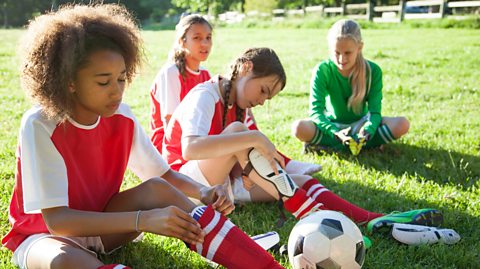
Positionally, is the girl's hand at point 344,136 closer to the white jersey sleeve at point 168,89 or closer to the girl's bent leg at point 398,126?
the girl's bent leg at point 398,126

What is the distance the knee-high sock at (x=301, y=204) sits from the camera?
9.24 feet

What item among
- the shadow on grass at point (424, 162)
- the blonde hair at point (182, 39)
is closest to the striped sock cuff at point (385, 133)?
the shadow on grass at point (424, 162)

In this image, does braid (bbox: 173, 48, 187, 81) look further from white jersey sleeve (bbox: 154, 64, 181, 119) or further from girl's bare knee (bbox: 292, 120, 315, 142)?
girl's bare knee (bbox: 292, 120, 315, 142)

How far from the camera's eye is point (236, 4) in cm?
4894

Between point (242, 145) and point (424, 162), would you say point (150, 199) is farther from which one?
point (424, 162)

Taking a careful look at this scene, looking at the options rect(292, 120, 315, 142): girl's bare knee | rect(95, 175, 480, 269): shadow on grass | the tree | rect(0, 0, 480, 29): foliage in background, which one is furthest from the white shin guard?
the tree

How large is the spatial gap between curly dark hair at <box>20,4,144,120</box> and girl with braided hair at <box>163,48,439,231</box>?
0.78m

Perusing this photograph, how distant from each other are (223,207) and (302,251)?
415 millimetres

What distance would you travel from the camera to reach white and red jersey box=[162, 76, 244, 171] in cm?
291

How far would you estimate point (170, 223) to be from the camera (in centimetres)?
201

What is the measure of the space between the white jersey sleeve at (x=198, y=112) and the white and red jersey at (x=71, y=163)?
0.31 m

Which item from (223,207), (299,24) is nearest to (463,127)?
(223,207)

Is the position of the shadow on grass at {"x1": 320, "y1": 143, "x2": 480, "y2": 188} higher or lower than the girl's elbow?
lower

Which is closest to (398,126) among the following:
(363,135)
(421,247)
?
(363,135)
